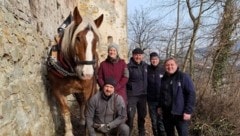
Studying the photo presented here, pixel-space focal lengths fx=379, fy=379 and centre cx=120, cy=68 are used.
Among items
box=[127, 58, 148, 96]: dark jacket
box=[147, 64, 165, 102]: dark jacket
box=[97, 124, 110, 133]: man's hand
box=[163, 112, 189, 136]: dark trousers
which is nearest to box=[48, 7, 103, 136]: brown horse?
box=[127, 58, 148, 96]: dark jacket

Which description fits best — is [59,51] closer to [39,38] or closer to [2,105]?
[39,38]

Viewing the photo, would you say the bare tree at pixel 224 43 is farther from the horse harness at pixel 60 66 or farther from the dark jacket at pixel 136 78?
the horse harness at pixel 60 66

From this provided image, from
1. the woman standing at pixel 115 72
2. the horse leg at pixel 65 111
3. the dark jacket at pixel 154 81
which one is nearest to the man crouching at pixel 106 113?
the woman standing at pixel 115 72

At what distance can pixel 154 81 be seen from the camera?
690 cm

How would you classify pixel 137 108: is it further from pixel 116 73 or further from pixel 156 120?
pixel 116 73

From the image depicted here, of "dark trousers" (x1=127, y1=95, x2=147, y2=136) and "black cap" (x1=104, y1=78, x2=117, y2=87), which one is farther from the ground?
"black cap" (x1=104, y1=78, x2=117, y2=87)

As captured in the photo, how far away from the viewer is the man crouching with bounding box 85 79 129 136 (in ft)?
19.1

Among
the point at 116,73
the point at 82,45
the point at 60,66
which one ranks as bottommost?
the point at 116,73

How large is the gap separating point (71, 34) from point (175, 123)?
2180mm

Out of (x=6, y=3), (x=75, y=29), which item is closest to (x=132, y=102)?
(x=75, y=29)

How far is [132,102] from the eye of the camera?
6.77m

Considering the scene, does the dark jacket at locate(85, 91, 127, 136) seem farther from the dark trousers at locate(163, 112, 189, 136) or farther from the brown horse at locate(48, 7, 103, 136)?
the dark trousers at locate(163, 112, 189, 136)

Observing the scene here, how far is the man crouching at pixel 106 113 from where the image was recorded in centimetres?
584

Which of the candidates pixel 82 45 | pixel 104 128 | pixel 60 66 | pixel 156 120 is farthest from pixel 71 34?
pixel 156 120
